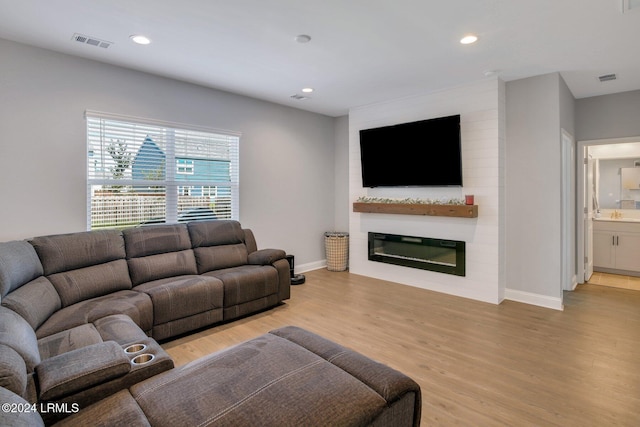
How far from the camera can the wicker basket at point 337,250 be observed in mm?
5758

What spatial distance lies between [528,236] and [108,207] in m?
4.92

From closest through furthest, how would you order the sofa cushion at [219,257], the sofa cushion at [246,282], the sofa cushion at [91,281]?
the sofa cushion at [91,281] → the sofa cushion at [246,282] → the sofa cushion at [219,257]

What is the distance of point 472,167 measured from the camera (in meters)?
4.26

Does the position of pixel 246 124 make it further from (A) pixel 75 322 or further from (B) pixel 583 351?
(B) pixel 583 351

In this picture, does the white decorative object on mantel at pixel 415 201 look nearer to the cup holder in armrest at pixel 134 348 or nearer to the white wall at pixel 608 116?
the white wall at pixel 608 116

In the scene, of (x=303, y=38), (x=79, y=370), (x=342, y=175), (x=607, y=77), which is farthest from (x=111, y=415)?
(x=607, y=77)

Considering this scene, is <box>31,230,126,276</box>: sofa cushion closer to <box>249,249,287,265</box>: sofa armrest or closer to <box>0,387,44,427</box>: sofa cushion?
<box>249,249,287,265</box>: sofa armrest

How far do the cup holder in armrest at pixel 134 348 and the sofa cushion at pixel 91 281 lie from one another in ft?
4.19

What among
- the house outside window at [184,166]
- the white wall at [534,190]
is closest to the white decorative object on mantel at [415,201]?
the white wall at [534,190]

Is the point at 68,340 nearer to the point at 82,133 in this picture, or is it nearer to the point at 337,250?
the point at 82,133

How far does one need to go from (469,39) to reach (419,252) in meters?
2.80

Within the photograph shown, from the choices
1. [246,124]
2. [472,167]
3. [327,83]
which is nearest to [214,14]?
[327,83]

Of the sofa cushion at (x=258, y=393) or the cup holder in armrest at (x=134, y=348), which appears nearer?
the sofa cushion at (x=258, y=393)

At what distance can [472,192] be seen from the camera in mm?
4273
